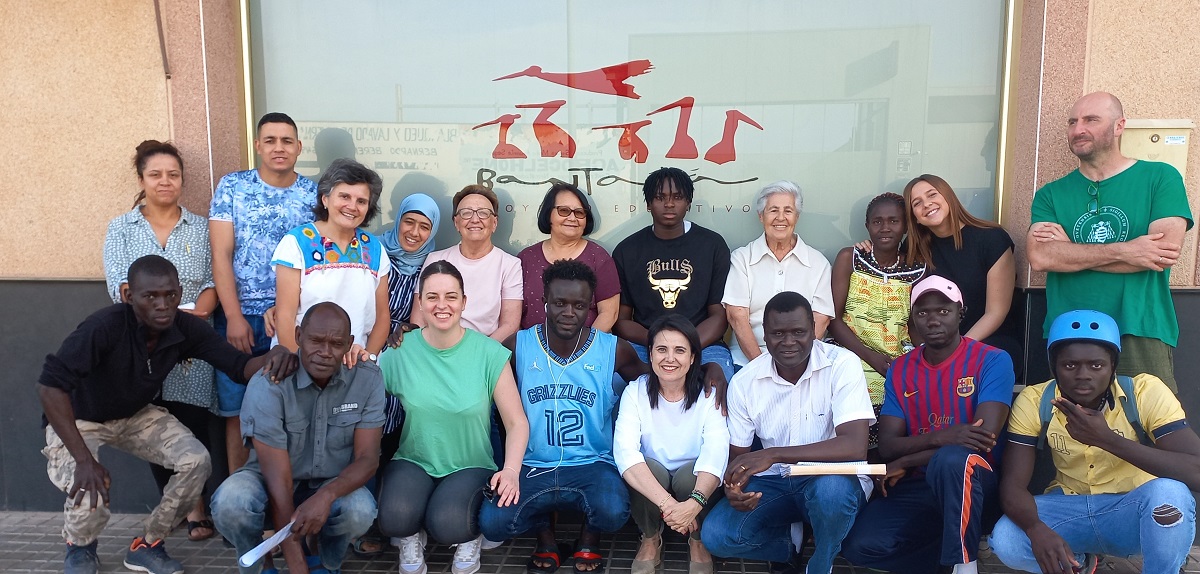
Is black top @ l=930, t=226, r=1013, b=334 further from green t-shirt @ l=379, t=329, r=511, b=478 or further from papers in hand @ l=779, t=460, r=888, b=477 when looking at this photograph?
green t-shirt @ l=379, t=329, r=511, b=478

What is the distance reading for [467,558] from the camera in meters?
3.41

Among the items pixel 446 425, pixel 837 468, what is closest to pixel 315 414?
pixel 446 425

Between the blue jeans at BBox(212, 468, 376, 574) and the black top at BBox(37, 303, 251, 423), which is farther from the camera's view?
the black top at BBox(37, 303, 251, 423)

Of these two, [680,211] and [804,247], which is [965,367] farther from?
[680,211]

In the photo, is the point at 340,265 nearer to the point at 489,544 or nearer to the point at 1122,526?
the point at 489,544

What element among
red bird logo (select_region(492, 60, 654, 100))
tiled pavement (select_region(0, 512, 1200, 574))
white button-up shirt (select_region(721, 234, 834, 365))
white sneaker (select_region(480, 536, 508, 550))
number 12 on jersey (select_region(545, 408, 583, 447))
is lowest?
tiled pavement (select_region(0, 512, 1200, 574))

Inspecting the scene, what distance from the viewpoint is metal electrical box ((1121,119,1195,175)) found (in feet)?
12.5

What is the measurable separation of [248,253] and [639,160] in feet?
7.10

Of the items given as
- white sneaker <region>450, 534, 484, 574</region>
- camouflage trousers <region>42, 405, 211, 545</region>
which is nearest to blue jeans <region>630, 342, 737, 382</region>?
white sneaker <region>450, 534, 484, 574</region>

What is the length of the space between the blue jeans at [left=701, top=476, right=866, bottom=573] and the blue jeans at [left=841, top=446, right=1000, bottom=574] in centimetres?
9

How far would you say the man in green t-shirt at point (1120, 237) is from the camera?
3.39 m

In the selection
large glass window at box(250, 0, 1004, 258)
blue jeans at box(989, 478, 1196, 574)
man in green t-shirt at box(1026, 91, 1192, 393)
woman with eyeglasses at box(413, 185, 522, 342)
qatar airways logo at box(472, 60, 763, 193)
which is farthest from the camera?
qatar airways logo at box(472, 60, 763, 193)

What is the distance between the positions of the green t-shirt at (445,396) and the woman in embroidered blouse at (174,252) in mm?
1069

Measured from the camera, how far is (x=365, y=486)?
10.8ft
